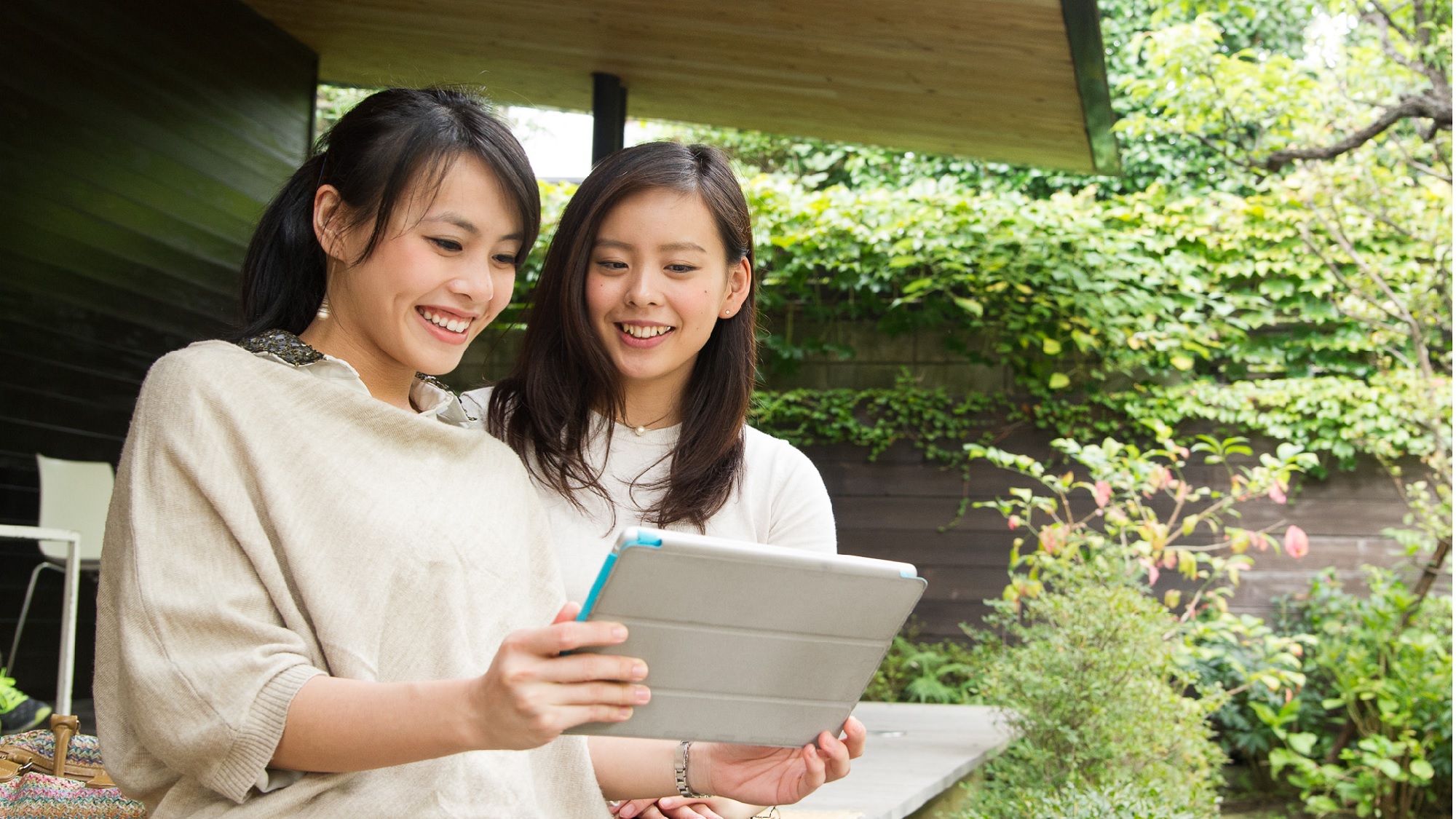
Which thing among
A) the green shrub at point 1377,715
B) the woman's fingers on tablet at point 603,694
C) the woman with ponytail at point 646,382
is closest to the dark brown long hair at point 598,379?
the woman with ponytail at point 646,382

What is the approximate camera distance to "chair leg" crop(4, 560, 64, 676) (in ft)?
13.5

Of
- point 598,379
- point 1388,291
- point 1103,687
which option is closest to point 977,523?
point 1388,291

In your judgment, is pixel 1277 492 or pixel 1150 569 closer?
pixel 1150 569

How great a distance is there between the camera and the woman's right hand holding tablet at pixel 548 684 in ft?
2.91

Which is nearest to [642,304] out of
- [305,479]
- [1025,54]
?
[305,479]

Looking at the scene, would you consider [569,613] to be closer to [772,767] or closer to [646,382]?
Answer: [772,767]

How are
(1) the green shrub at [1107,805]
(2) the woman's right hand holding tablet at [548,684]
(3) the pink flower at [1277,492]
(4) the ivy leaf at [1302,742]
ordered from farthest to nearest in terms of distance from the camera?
(4) the ivy leaf at [1302,742], (3) the pink flower at [1277,492], (1) the green shrub at [1107,805], (2) the woman's right hand holding tablet at [548,684]

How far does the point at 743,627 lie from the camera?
999 mm

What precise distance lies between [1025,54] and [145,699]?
11.5ft

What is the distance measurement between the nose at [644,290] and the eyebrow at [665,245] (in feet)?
0.12

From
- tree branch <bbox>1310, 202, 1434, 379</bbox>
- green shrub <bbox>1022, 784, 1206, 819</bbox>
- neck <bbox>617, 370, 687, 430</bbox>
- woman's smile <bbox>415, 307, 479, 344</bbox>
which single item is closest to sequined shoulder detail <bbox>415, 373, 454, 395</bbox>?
woman's smile <bbox>415, 307, 479, 344</bbox>

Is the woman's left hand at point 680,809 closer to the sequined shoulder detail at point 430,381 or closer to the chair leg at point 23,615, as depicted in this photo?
the sequined shoulder detail at point 430,381

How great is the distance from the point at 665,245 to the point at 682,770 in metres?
0.69

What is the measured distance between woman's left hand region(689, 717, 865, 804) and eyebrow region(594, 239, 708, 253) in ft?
2.17
